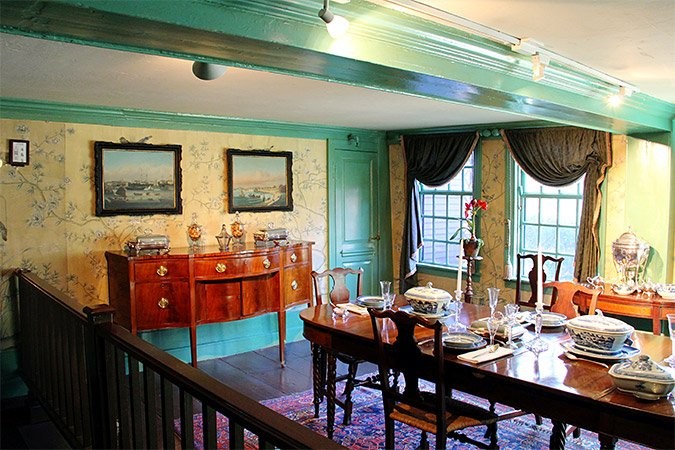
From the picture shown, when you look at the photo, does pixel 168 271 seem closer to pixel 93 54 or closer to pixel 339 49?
pixel 93 54

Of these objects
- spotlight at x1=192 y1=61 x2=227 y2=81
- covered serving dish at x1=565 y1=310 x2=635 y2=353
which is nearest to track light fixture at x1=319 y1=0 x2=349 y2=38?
spotlight at x1=192 y1=61 x2=227 y2=81

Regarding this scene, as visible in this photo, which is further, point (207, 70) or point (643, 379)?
point (207, 70)

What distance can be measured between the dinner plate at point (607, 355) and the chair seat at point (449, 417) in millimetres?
503

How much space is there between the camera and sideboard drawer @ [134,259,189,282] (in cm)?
427

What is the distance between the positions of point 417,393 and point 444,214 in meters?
3.68

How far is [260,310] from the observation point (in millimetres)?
4898

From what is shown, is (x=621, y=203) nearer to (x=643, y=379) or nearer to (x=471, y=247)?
(x=471, y=247)

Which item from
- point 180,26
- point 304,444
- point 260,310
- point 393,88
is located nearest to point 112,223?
point 260,310

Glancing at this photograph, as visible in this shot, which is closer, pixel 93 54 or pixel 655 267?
pixel 93 54

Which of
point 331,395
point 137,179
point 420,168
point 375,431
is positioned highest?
point 420,168

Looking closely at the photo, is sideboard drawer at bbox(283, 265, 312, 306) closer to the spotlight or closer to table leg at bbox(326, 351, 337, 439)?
table leg at bbox(326, 351, 337, 439)

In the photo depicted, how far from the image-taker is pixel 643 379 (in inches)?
84.2

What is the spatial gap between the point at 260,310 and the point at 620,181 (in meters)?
3.25

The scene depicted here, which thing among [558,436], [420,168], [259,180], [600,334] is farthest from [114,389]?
[420,168]
